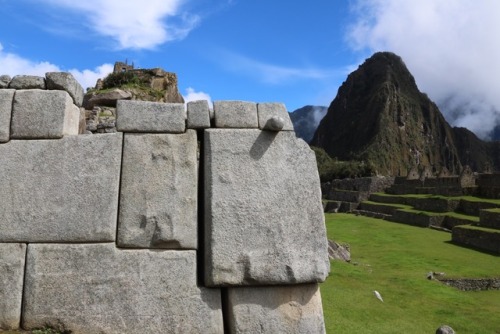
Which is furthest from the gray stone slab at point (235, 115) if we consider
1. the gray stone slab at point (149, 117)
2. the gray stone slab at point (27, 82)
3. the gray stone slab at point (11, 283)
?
the gray stone slab at point (11, 283)

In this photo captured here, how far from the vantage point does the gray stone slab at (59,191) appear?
188 inches

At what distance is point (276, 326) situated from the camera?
4.75m

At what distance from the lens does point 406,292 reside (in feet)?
49.5

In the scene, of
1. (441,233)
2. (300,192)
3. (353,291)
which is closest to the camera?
(300,192)

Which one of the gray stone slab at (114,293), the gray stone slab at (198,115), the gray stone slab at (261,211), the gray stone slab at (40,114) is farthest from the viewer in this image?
the gray stone slab at (198,115)

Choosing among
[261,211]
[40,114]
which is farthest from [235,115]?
[40,114]

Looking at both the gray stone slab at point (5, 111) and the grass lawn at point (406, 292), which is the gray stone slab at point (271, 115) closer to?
the gray stone slab at point (5, 111)

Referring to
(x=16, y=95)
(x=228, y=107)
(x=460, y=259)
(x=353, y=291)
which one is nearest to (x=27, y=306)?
(x=16, y=95)

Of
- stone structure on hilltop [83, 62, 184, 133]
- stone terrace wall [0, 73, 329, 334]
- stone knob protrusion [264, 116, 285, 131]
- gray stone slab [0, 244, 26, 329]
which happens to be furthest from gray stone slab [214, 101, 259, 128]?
stone structure on hilltop [83, 62, 184, 133]

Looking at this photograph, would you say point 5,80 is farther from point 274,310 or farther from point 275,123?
point 274,310

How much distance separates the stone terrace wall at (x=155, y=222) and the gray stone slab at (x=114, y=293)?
1 centimetres

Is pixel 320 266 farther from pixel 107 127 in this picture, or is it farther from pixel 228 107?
pixel 107 127

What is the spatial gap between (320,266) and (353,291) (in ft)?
26.9

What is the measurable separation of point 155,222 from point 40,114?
179cm
